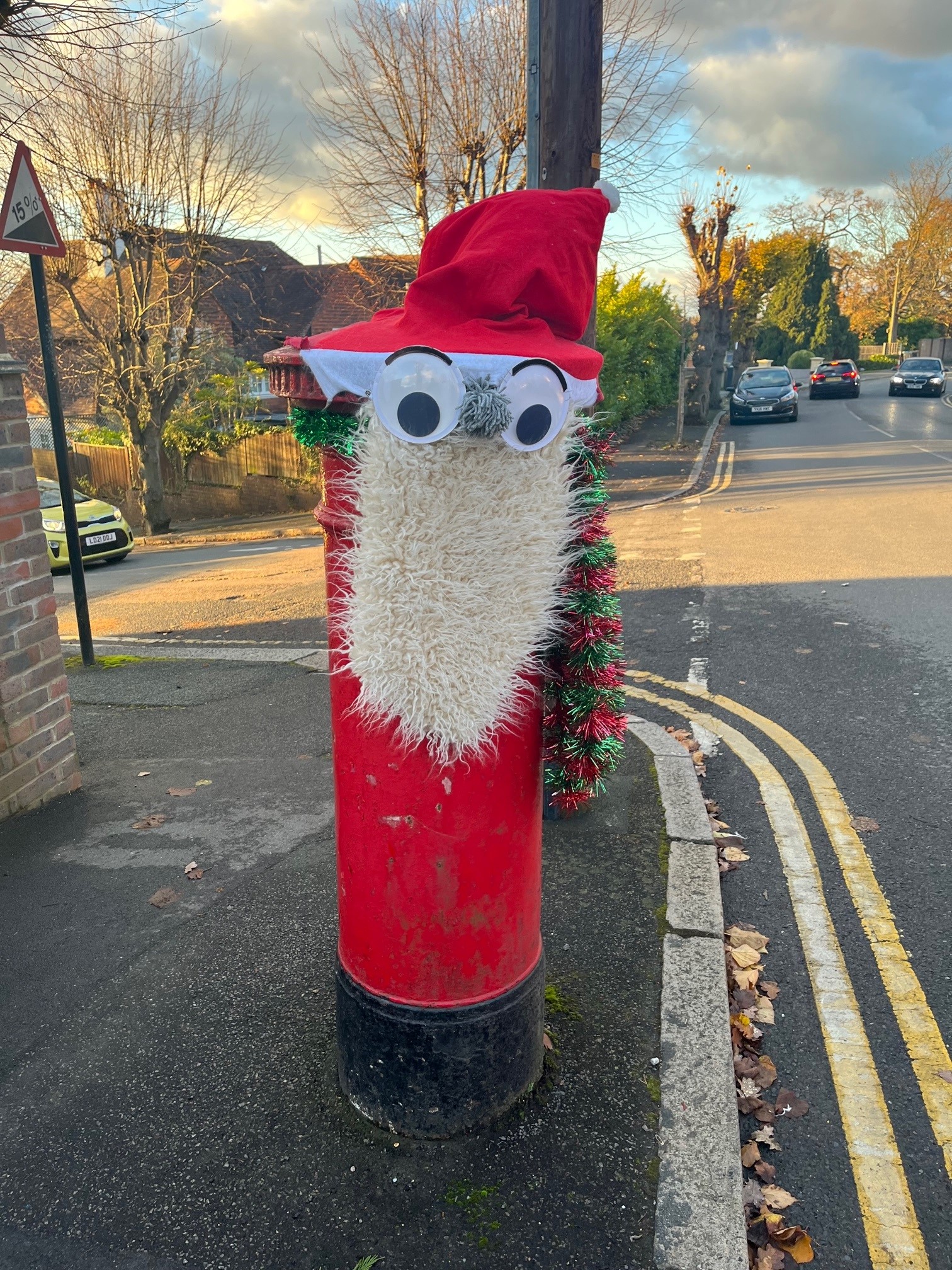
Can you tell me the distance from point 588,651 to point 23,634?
2841 mm

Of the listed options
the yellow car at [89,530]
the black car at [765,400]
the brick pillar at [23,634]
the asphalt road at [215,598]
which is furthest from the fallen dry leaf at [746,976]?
the black car at [765,400]

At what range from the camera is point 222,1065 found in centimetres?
259

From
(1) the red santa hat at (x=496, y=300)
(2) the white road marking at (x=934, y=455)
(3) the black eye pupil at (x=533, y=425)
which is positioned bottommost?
(2) the white road marking at (x=934, y=455)

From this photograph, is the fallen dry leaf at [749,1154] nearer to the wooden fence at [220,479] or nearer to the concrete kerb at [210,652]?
the concrete kerb at [210,652]

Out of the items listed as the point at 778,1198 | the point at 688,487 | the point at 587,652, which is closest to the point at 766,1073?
the point at 778,1198

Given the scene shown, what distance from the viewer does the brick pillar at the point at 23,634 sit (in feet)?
12.6

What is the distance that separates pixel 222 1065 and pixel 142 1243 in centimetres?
56

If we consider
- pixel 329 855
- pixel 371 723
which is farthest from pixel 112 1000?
pixel 371 723

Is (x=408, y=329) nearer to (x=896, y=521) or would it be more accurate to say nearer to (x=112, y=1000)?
(x=112, y=1000)

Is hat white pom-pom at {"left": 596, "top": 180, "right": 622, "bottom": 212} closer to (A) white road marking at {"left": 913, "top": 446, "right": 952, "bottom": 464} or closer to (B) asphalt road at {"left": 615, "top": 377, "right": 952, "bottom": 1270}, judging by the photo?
(B) asphalt road at {"left": 615, "top": 377, "right": 952, "bottom": 1270}

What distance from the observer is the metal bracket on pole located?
5.61 metres

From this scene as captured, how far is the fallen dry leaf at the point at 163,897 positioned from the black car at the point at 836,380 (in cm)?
3551

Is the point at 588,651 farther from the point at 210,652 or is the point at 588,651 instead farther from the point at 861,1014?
the point at 210,652

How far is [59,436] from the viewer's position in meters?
5.88
